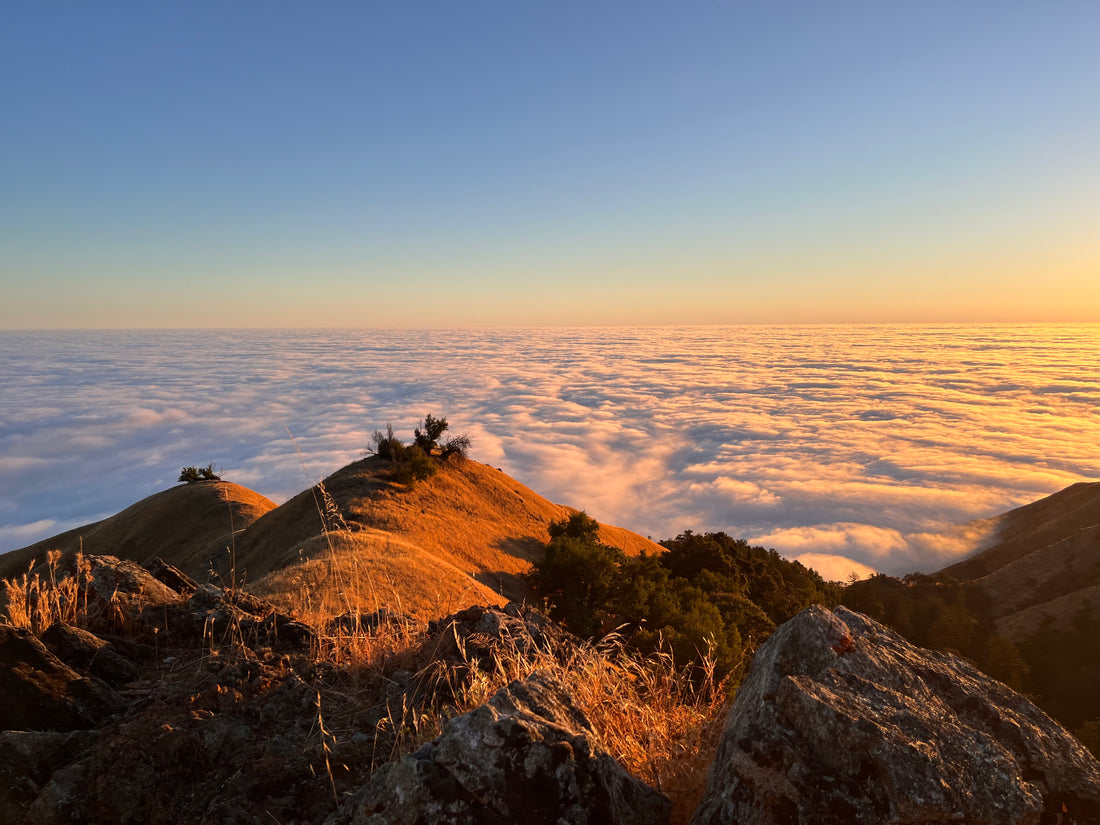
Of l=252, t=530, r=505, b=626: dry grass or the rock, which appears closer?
the rock

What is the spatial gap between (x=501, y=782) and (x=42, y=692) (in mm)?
3027

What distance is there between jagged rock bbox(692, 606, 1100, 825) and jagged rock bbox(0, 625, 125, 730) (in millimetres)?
3523

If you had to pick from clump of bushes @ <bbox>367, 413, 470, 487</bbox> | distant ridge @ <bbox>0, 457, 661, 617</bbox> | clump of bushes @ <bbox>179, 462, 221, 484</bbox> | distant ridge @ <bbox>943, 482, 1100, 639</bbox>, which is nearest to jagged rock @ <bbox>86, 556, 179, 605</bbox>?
distant ridge @ <bbox>0, 457, 661, 617</bbox>

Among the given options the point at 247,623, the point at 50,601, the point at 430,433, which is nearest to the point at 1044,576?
the point at 430,433

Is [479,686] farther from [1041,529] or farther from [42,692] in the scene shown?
[1041,529]

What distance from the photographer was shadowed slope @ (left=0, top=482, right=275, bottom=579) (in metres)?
30.0

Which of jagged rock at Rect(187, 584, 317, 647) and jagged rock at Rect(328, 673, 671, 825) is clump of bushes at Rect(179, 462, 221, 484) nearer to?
jagged rock at Rect(187, 584, 317, 647)

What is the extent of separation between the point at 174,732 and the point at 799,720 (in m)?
3.14

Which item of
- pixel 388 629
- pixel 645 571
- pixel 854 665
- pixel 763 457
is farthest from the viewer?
pixel 763 457

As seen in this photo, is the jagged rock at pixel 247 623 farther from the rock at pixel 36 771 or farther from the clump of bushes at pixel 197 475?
the clump of bushes at pixel 197 475

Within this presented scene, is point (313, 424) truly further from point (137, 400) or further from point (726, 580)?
point (726, 580)

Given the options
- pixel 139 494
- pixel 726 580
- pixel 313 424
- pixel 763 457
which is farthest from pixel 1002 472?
pixel 139 494

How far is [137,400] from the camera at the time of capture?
19325cm

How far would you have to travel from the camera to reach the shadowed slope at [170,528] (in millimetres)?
29953
